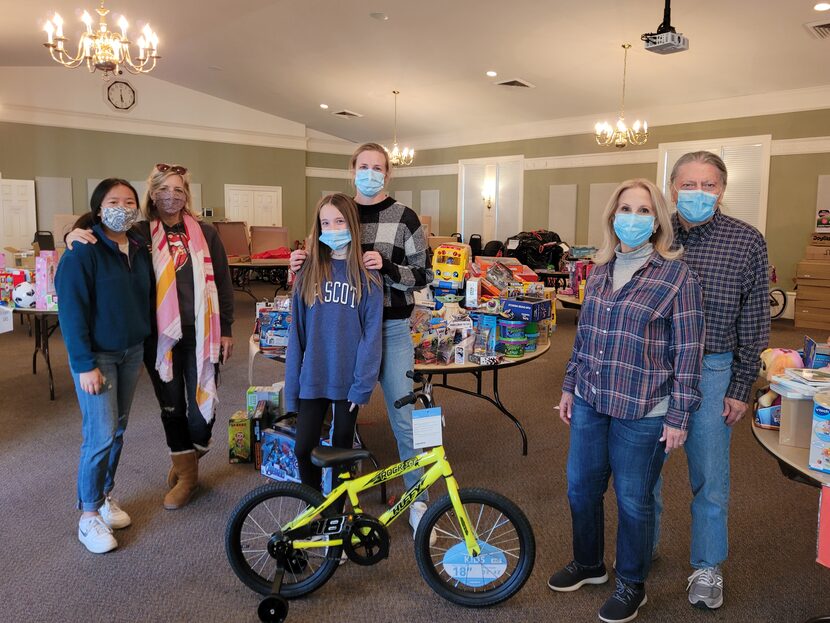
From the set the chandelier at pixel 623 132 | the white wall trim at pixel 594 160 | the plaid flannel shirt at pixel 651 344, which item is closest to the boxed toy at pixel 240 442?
the plaid flannel shirt at pixel 651 344

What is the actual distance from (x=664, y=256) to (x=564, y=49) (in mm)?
7142

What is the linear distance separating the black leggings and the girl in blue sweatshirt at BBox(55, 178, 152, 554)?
809 mm

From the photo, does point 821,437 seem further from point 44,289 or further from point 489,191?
point 489,191

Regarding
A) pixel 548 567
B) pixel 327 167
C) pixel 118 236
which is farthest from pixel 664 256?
pixel 327 167

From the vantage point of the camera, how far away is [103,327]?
7.80 feet

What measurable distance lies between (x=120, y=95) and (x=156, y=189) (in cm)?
1207

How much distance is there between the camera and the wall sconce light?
13.3 metres

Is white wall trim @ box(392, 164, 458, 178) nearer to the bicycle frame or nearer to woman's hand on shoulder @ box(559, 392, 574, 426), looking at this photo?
woman's hand on shoulder @ box(559, 392, 574, 426)

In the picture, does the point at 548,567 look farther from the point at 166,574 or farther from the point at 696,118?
the point at 696,118

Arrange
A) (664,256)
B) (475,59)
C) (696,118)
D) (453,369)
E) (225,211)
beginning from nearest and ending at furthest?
(664,256) → (453,369) → (475,59) → (696,118) → (225,211)

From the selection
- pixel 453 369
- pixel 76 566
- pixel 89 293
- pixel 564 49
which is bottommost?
pixel 76 566

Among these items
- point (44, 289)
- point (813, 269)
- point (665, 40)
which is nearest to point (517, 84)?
point (665, 40)

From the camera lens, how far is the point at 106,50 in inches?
255

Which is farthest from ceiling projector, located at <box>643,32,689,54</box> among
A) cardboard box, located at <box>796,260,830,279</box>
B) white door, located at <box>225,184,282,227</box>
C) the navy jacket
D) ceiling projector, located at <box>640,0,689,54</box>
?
white door, located at <box>225,184,282,227</box>
